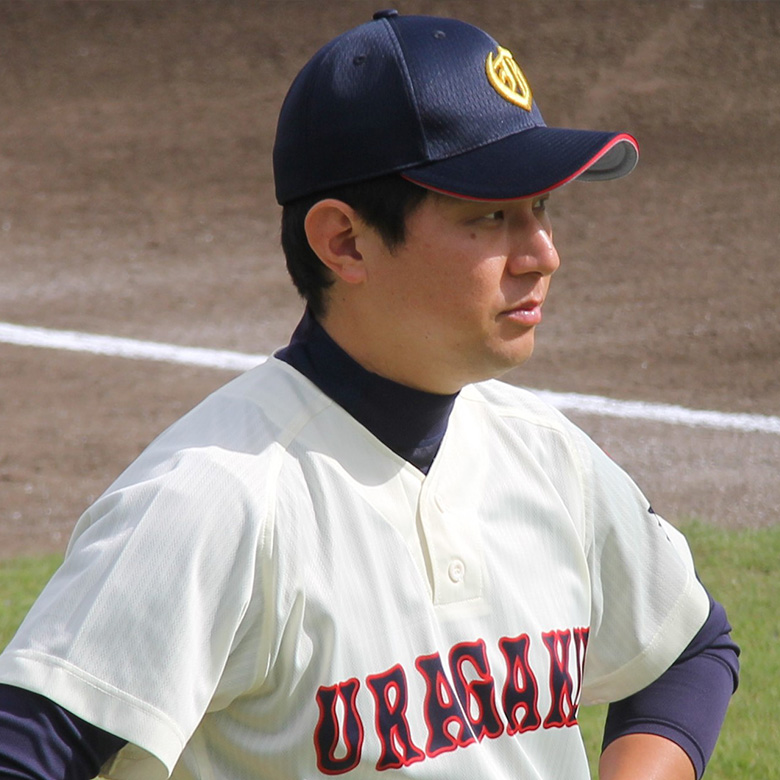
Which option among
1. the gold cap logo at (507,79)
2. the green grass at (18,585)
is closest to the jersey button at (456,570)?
the gold cap logo at (507,79)

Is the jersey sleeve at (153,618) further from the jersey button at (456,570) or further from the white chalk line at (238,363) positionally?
the white chalk line at (238,363)

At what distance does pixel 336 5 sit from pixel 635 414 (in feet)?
19.7

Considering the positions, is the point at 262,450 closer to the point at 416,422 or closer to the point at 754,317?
the point at 416,422

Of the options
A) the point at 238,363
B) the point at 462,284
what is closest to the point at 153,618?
the point at 462,284

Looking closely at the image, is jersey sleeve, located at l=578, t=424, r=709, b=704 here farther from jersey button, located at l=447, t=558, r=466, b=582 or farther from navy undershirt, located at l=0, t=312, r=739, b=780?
jersey button, located at l=447, t=558, r=466, b=582

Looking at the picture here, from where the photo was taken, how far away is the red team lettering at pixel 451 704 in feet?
4.75

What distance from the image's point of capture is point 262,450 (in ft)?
4.89

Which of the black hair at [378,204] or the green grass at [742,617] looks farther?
the green grass at [742,617]

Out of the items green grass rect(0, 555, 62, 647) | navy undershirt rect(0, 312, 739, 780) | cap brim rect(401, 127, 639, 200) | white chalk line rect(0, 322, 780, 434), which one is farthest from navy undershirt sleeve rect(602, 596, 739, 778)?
white chalk line rect(0, 322, 780, 434)

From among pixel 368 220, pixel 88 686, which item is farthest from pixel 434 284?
pixel 88 686

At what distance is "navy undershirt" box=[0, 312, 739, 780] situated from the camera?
4.28 ft

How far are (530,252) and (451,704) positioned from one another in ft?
1.71

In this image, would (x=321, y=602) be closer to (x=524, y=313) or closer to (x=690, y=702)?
(x=524, y=313)

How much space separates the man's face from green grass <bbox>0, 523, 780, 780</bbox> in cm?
189
